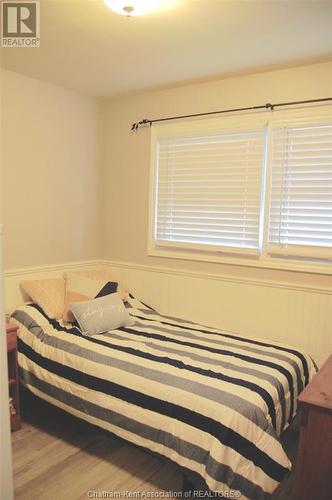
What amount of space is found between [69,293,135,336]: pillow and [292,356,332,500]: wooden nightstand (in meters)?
1.58

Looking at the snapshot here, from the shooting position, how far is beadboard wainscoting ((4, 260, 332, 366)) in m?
2.66

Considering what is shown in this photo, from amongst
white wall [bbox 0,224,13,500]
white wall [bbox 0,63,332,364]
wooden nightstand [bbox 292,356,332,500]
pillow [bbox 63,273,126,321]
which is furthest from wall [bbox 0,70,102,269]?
wooden nightstand [bbox 292,356,332,500]

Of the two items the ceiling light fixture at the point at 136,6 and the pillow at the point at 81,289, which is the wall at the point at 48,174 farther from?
the ceiling light fixture at the point at 136,6

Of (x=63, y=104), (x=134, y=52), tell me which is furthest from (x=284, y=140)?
(x=63, y=104)

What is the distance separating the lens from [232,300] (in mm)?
3020

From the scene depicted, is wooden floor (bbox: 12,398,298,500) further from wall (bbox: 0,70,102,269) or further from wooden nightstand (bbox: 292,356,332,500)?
wall (bbox: 0,70,102,269)

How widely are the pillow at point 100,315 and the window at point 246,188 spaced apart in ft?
2.43

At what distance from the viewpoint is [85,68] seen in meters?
2.82

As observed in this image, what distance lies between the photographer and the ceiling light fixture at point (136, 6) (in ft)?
6.03

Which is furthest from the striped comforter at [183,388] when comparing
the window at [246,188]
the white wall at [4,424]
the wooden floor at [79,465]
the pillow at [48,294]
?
the white wall at [4,424]

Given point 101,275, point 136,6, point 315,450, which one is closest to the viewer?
point 315,450

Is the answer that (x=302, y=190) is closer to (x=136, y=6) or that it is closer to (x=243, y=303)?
(x=243, y=303)

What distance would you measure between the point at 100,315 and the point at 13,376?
27.6 inches

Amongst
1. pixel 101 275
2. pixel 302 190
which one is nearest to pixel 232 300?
pixel 302 190
